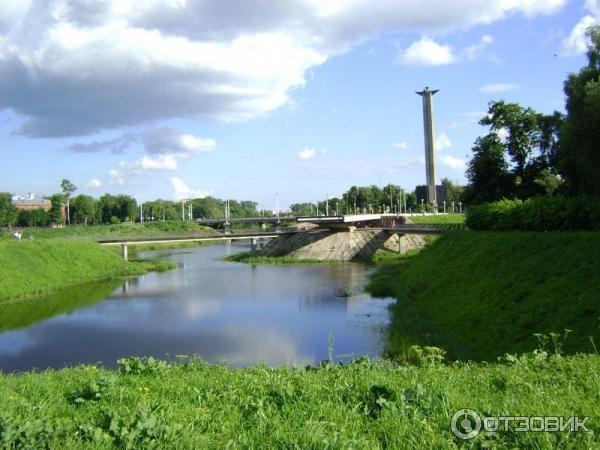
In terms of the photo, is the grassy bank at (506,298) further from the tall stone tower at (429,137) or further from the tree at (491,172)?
the tall stone tower at (429,137)

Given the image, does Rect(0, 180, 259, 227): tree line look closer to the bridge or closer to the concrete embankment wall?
the bridge

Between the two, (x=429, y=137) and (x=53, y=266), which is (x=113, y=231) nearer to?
(x=53, y=266)

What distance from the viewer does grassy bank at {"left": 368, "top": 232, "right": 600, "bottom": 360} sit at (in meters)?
18.9

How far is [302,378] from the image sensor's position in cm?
801

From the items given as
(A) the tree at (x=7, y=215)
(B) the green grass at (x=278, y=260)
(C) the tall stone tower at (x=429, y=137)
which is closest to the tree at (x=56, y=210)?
(A) the tree at (x=7, y=215)

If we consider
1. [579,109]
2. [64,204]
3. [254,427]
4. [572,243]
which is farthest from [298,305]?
[64,204]

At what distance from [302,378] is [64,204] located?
449 feet

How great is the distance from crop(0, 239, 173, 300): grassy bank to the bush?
3740cm

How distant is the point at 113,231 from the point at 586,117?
301 feet

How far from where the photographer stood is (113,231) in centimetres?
10488

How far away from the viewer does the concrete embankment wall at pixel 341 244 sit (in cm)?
7625

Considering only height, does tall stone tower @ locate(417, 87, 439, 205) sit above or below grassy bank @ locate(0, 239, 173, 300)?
above

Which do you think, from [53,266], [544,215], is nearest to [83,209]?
[53,266]

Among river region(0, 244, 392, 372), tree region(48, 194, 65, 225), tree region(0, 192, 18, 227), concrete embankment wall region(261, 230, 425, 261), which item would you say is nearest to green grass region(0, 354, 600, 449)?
river region(0, 244, 392, 372)
